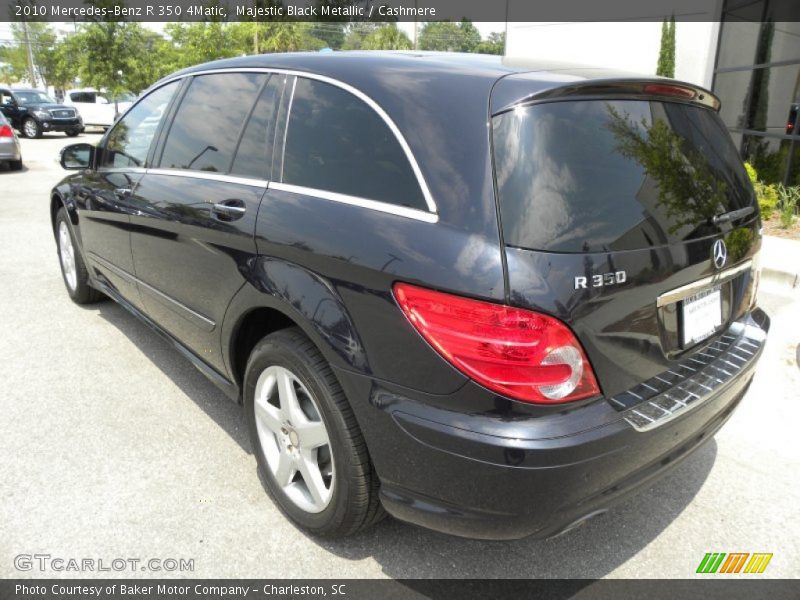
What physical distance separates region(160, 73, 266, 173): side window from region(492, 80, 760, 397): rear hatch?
4.58 feet

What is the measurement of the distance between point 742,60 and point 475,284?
12.2 m

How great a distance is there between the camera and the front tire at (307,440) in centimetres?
214

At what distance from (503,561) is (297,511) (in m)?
0.83

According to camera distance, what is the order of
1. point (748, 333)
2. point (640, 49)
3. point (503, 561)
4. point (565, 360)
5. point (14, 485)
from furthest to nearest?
point (640, 49), point (14, 485), point (748, 333), point (503, 561), point (565, 360)

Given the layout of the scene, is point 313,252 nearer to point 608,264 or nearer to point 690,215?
point 608,264

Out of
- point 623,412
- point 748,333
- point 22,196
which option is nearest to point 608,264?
point 623,412

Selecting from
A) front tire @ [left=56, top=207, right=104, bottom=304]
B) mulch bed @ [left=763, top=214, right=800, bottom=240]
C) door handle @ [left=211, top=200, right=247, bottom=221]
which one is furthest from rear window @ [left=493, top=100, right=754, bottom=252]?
mulch bed @ [left=763, top=214, right=800, bottom=240]

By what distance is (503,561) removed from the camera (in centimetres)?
238

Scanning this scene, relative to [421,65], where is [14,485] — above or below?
below

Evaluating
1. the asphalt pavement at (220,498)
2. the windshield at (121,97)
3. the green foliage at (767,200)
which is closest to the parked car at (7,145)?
the asphalt pavement at (220,498)

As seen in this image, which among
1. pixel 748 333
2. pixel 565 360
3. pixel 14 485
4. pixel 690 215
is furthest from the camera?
pixel 14 485

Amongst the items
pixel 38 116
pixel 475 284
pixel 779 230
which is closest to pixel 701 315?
pixel 475 284

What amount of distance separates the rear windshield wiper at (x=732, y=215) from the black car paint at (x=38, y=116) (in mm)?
25382

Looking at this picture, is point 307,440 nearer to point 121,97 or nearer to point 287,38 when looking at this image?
point 121,97
